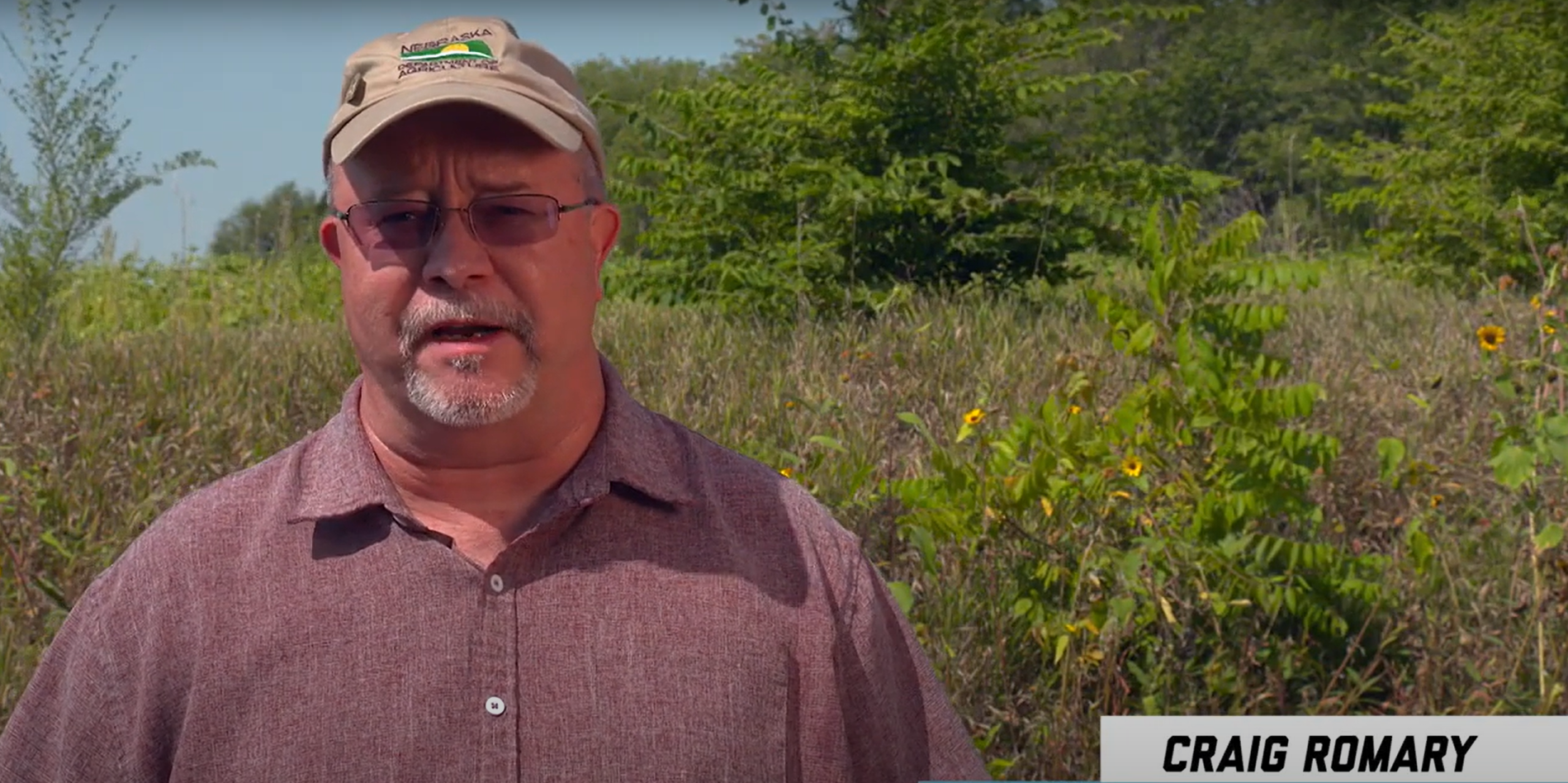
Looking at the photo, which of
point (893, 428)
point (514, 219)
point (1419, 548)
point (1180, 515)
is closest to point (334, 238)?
point (514, 219)

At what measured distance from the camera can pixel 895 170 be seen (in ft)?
28.0

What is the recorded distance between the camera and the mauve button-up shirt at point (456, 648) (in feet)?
5.92

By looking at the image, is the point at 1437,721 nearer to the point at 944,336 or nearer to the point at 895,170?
the point at 944,336

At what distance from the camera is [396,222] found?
6.25ft

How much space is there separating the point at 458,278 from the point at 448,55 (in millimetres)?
276

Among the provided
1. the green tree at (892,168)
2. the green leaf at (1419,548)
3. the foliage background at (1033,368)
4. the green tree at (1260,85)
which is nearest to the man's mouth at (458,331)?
the foliage background at (1033,368)

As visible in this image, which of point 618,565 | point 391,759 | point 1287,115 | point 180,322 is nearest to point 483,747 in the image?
point 391,759

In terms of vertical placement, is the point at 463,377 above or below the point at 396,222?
below

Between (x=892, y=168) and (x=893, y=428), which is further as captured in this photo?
(x=892, y=168)

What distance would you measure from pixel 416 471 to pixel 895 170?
6768 millimetres

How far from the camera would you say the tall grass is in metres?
3.88

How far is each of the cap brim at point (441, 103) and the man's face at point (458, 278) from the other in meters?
0.03

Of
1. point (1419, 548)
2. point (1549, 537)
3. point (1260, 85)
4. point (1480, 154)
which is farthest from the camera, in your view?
point (1260, 85)

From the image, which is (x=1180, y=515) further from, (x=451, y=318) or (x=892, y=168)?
(x=892, y=168)
